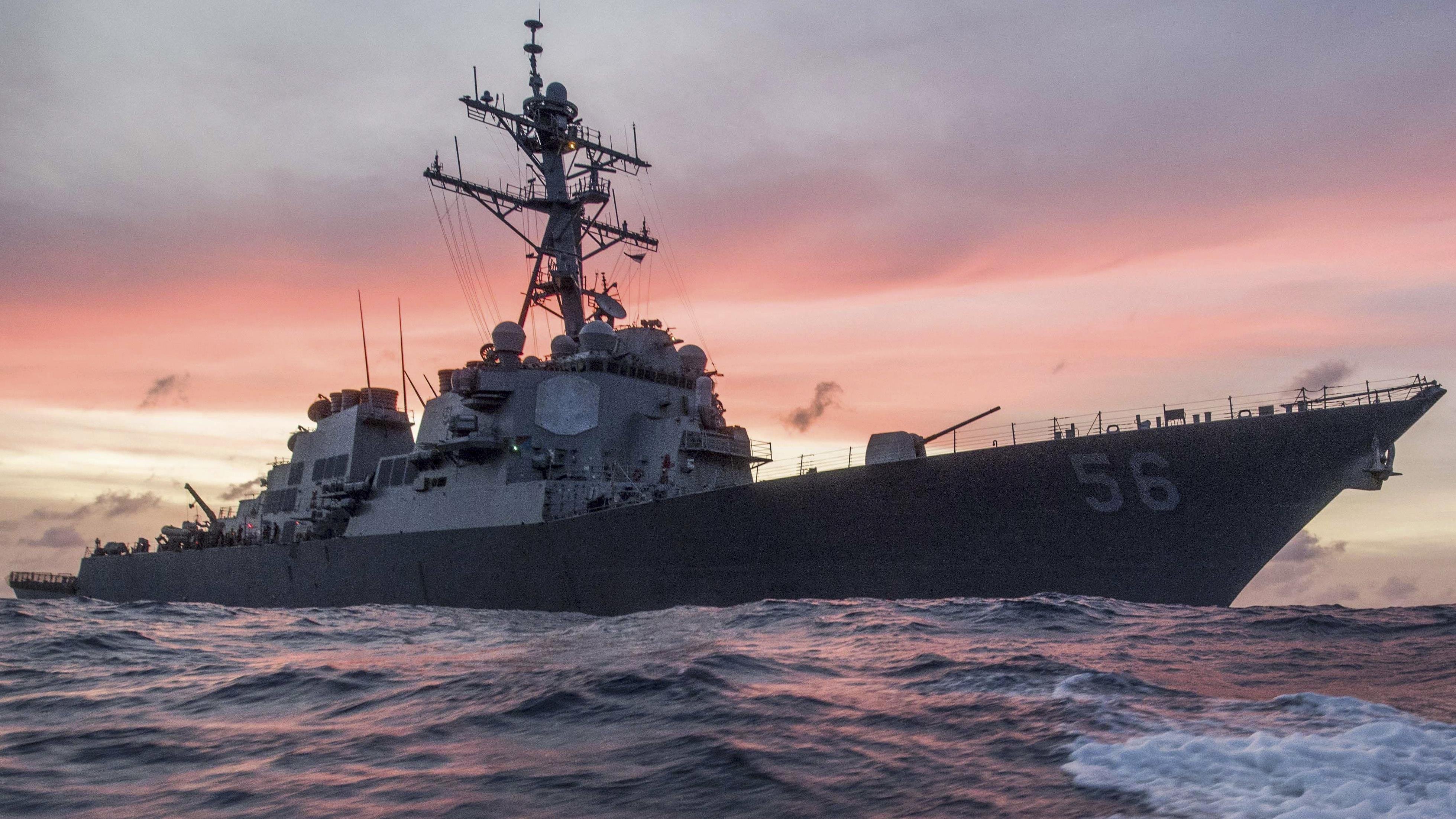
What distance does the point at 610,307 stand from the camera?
2288 cm

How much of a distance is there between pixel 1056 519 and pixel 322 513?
21.5 m

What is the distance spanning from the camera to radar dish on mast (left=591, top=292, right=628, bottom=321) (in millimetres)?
22812

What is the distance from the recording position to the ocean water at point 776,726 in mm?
3750

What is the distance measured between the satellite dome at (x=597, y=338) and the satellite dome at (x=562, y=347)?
0.77 m

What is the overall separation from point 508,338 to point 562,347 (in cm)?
131

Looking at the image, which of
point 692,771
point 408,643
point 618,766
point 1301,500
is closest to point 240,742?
point 618,766

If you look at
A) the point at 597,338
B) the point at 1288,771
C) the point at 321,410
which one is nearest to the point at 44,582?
the point at 321,410

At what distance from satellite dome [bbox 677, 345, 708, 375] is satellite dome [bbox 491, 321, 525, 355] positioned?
12.9 feet

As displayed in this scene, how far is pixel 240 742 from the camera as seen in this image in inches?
200

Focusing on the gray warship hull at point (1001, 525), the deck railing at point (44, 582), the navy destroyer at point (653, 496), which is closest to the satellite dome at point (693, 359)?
the navy destroyer at point (653, 496)

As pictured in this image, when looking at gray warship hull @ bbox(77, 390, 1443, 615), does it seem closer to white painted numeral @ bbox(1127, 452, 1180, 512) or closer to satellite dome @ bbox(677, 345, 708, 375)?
white painted numeral @ bbox(1127, 452, 1180, 512)

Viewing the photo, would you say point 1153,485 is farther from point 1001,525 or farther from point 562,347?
point 562,347

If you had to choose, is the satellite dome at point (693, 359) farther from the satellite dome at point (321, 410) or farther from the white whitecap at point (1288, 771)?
the white whitecap at point (1288, 771)

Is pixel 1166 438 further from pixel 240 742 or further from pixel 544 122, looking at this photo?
pixel 544 122
